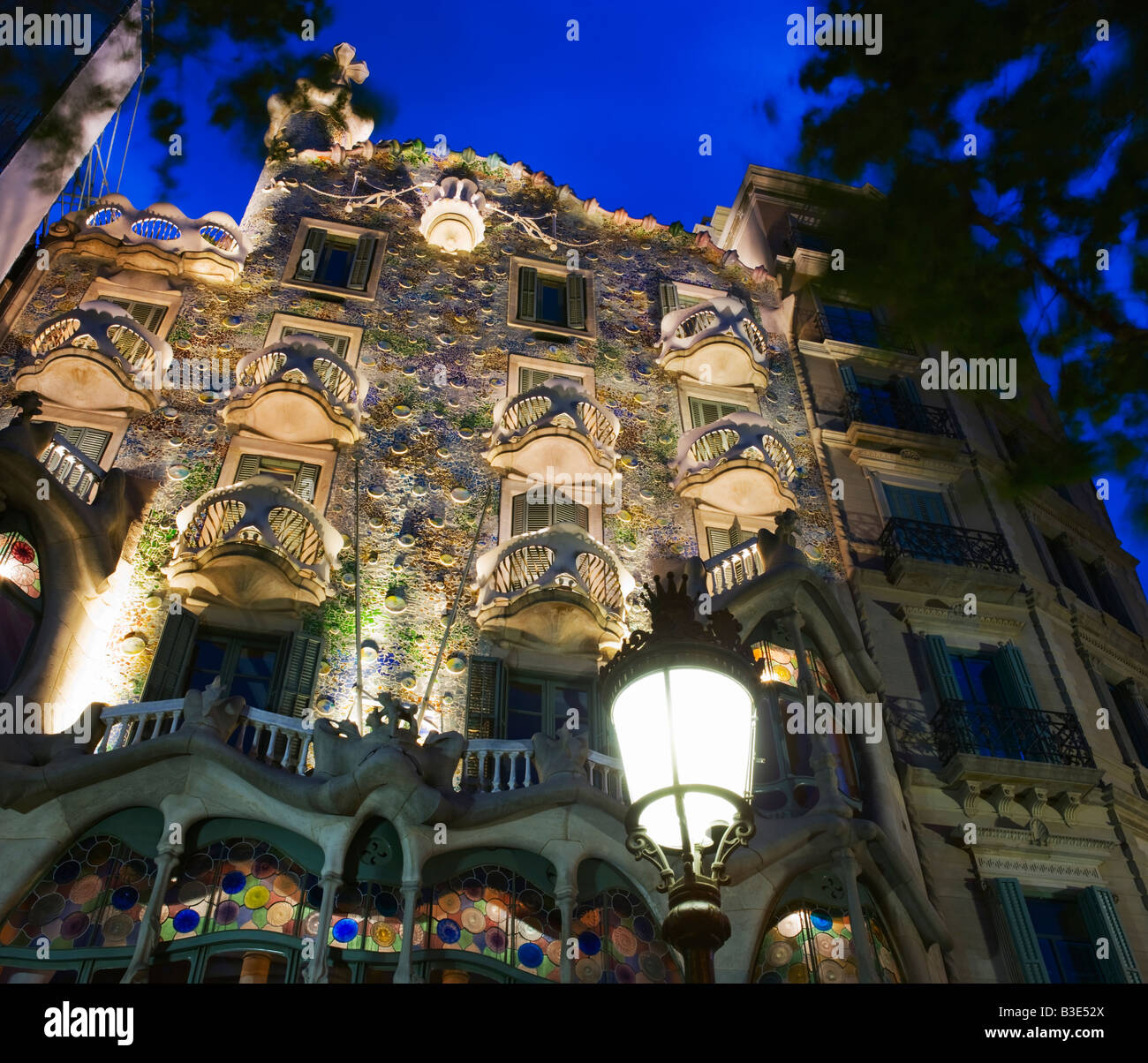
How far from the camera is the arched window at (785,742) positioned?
12391mm

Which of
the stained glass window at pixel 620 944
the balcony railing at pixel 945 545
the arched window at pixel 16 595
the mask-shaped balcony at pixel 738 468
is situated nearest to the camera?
the stained glass window at pixel 620 944

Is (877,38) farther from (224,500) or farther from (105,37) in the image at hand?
(105,37)

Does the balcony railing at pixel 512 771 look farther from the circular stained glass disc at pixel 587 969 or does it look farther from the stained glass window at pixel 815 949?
the stained glass window at pixel 815 949

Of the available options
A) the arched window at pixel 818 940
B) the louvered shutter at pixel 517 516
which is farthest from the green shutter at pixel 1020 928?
the louvered shutter at pixel 517 516

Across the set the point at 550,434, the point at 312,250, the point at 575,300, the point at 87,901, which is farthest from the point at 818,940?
the point at 312,250

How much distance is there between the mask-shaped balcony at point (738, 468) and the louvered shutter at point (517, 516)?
2483 millimetres

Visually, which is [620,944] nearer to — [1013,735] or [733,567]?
[733,567]

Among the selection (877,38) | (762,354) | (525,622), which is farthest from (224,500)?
(762,354)

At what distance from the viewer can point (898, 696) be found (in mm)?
14938

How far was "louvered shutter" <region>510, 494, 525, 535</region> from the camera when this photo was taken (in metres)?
15.8

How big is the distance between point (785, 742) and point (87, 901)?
7254mm

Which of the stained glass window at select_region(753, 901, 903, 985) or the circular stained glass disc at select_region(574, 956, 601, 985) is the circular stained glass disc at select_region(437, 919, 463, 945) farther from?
the stained glass window at select_region(753, 901, 903, 985)
